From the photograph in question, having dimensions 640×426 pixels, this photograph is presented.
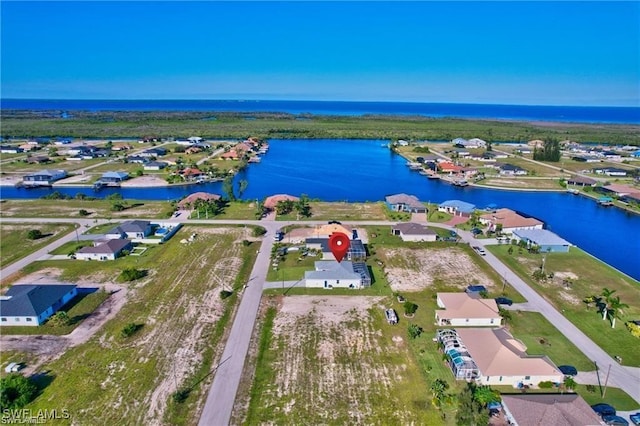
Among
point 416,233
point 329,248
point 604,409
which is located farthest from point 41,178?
point 604,409

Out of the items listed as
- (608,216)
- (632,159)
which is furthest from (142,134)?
(632,159)

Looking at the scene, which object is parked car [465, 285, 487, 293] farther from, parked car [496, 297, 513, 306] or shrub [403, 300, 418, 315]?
shrub [403, 300, 418, 315]

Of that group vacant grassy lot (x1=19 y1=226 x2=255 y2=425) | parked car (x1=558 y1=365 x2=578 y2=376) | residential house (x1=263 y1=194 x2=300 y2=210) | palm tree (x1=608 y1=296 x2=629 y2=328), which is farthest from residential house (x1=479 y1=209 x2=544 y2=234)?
vacant grassy lot (x1=19 y1=226 x2=255 y2=425)

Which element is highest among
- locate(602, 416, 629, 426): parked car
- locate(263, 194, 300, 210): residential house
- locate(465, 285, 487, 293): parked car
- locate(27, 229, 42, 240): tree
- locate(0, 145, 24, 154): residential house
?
locate(0, 145, 24, 154): residential house

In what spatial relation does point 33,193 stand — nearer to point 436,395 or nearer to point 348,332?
point 348,332

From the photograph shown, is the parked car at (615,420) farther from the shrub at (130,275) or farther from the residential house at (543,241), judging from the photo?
the shrub at (130,275)
